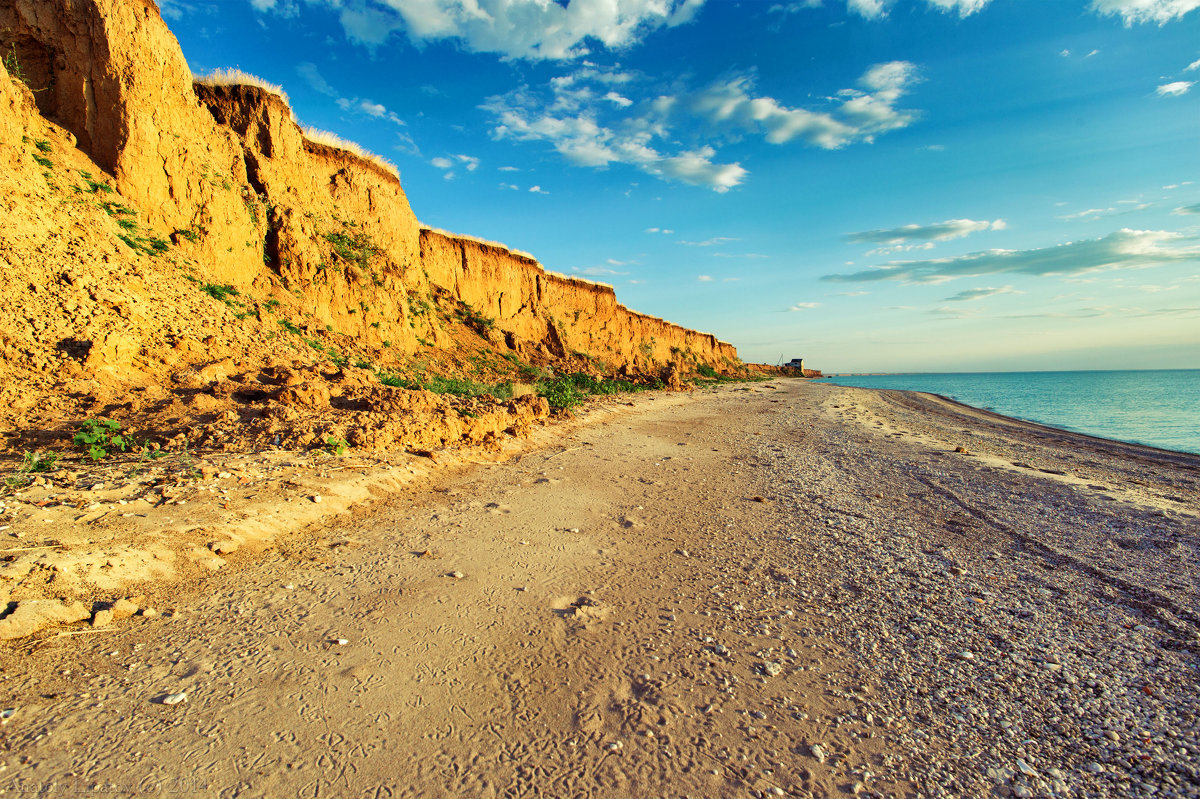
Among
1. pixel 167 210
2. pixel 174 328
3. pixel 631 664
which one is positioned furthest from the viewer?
pixel 167 210

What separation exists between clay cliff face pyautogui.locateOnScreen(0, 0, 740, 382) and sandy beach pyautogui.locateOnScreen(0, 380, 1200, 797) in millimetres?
6198

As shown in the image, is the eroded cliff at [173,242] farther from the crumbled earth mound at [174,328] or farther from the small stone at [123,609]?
the small stone at [123,609]

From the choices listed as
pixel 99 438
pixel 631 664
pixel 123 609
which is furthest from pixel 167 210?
pixel 631 664

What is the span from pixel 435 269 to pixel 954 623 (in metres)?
23.7

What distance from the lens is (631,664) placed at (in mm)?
3082

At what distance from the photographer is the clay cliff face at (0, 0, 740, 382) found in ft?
25.1

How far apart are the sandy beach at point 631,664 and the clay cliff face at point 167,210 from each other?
620 centimetres

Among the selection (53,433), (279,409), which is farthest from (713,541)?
(53,433)

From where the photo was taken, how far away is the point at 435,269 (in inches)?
913

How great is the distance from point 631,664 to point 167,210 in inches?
566

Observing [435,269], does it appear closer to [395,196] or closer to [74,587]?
[395,196]

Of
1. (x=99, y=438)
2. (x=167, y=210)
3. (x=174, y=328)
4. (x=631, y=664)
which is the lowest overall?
(x=631, y=664)

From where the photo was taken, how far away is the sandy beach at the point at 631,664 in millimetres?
→ 2258

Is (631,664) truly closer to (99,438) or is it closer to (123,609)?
(123,609)
